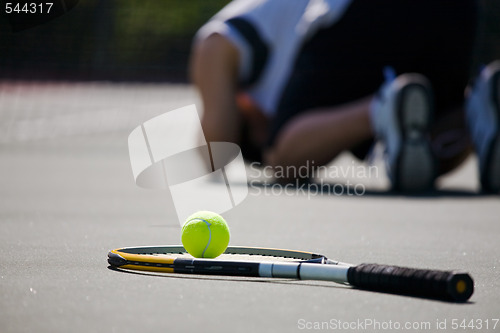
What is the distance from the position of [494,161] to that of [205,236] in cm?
300

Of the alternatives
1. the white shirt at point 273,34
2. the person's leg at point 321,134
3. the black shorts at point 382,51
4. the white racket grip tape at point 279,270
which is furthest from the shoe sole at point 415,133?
the white racket grip tape at point 279,270

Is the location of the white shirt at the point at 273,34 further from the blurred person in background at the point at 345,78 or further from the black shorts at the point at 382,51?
the black shorts at the point at 382,51

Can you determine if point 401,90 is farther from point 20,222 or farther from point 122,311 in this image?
point 122,311

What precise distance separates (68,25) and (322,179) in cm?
775

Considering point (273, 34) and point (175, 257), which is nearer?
point (175, 257)

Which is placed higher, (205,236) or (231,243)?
(205,236)

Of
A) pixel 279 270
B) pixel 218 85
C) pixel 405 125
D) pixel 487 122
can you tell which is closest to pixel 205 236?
pixel 279 270

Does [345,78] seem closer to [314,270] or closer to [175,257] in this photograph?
[175,257]

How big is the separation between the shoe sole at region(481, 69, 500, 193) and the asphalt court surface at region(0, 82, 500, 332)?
6.1 inches

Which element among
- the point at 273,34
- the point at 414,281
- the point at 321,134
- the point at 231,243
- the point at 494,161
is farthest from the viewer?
the point at 273,34

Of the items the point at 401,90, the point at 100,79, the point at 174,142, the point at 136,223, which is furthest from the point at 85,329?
the point at 100,79

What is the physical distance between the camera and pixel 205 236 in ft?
8.88

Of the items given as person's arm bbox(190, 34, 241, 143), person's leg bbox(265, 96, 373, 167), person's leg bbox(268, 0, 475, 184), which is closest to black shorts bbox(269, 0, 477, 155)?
person's leg bbox(268, 0, 475, 184)

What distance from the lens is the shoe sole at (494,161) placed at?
5152 millimetres
